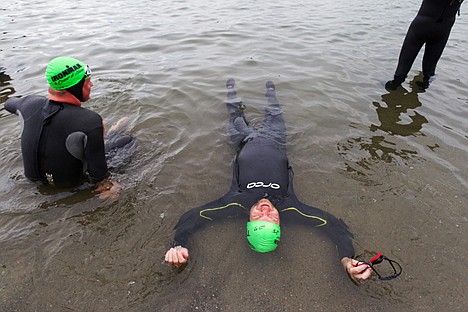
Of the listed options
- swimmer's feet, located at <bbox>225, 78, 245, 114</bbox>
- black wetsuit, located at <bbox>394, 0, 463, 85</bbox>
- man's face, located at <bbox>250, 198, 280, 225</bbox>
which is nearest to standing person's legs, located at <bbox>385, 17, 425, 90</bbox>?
black wetsuit, located at <bbox>394, 0, 463, 85</bbox>

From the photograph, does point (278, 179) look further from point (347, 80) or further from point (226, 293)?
point (347, 80)

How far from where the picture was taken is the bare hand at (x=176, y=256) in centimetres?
327

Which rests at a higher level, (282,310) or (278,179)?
(278,179)

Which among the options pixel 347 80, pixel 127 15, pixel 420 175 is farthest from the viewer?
pixel 127 15

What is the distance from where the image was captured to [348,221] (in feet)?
12.7

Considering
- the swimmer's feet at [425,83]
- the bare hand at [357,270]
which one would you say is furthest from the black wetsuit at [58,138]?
the swimmer's feet at [425,83]

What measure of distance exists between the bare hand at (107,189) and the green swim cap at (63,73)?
1257mm

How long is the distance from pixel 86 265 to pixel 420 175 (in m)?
4.30

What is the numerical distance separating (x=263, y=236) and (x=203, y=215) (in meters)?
0.80

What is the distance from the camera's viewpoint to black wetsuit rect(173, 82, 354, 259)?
3672mm

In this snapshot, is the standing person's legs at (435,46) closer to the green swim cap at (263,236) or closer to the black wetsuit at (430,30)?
the black wetsuit at (430,30)

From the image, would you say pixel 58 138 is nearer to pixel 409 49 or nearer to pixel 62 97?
pixel 62 97

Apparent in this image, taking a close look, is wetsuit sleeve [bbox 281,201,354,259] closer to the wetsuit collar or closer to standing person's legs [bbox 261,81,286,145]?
standing person's legs [bbox 261,81,286,145]

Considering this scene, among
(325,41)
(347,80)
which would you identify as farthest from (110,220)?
(325,41)
